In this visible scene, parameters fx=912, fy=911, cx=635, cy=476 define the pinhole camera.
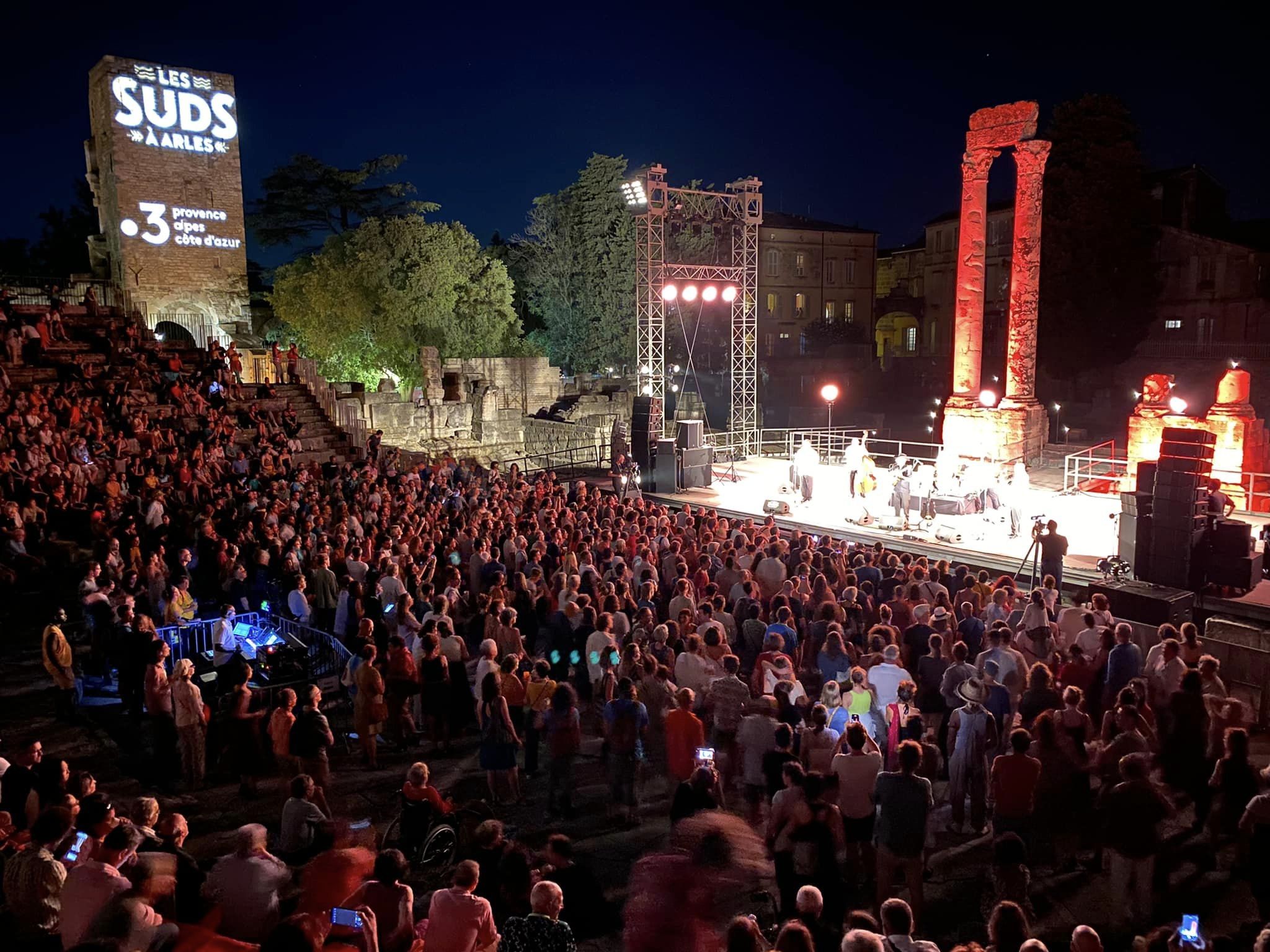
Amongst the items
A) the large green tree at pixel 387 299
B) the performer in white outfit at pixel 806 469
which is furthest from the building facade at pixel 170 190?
the performer in white outfit at pixel 806 469

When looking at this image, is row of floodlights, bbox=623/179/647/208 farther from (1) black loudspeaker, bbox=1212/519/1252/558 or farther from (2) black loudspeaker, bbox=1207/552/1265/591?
(2) black loudspeaker, bbox=1207/552/1265/591

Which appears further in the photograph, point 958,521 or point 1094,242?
point 1094,242

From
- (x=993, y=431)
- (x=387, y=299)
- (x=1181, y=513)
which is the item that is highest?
(x=387, y=299)

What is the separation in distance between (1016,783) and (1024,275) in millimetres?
18753

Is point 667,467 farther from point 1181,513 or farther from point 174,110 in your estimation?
point 174,110

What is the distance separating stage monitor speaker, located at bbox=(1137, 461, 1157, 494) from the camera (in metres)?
12.3

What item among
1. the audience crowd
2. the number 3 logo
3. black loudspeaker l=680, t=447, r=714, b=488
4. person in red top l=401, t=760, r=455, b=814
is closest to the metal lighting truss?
black loudspeaker l=680, t=447, r=714, b=488

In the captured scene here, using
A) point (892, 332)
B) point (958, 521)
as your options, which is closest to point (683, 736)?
point (958, 521)

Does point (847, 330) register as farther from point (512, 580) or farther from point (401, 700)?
point (401, 700)

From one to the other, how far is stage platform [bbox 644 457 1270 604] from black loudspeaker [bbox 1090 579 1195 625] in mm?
1674

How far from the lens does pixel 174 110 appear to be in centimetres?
2922

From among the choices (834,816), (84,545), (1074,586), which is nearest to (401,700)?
(834,816)

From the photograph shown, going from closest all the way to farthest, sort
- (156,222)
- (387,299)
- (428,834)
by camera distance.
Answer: (428,834) → (156,222) → (387,299)

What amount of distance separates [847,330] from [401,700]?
135 feet
